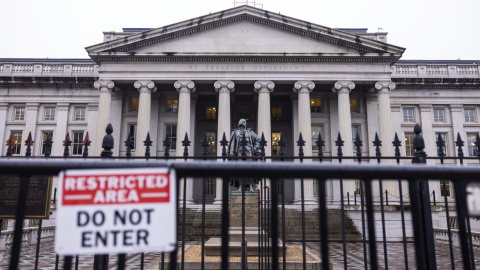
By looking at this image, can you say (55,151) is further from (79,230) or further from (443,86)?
(443,86)

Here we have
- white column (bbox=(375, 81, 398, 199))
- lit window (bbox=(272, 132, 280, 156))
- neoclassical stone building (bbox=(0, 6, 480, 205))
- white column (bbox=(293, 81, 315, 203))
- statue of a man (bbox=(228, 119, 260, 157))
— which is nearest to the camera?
statue of a man (bbox=(228, 119, 260, 157))

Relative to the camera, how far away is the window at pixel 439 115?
35.0 meters

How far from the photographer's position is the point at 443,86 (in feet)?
113

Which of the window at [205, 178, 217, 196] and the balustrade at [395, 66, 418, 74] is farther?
the balustrade at [395, 66, 418, 74]

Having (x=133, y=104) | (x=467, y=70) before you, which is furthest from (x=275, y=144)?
(x=467, y=70)

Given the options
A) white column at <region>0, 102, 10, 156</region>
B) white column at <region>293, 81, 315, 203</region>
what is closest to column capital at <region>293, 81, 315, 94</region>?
white column at <region>293, 81, 315, 203</region>

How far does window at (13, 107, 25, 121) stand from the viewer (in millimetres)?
35191

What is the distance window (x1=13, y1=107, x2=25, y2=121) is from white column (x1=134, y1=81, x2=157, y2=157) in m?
14.6

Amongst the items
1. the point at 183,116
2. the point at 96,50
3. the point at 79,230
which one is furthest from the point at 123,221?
the point at 96,50

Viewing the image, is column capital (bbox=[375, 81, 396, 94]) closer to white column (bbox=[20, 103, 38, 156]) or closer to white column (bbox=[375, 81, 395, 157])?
white column (bbox=[375, 81, 395, 157])

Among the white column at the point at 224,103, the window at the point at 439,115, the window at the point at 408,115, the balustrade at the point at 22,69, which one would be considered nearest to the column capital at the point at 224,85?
the white column at the point at 224,103

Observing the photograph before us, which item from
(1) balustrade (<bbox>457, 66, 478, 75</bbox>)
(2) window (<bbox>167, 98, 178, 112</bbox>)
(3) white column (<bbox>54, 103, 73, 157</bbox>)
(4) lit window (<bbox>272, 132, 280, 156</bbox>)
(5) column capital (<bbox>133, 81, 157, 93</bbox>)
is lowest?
(4) lit window (<bbox>272, 132, 280, 156</bbox>)

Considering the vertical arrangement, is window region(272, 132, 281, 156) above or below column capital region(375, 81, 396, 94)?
below

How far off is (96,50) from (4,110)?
13448 mm
